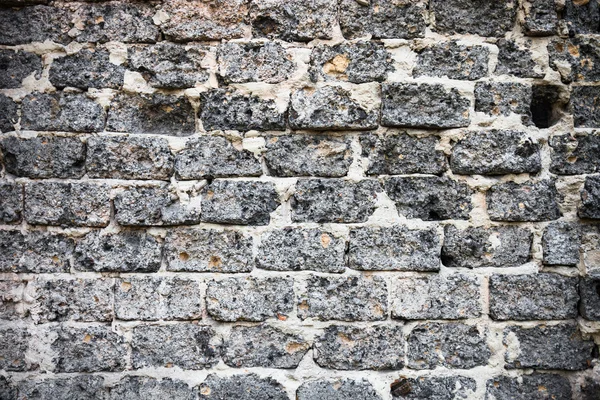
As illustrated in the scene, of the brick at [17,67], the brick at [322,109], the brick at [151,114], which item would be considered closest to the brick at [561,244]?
the brick at [322,109]

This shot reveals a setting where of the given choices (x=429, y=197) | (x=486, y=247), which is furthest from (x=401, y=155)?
(x=486, y=247)

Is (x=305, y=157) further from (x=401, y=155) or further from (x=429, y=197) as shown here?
(x=429, y=197)

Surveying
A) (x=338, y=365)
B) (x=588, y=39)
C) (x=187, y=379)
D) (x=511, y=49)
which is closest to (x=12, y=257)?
(x=187, y=379)

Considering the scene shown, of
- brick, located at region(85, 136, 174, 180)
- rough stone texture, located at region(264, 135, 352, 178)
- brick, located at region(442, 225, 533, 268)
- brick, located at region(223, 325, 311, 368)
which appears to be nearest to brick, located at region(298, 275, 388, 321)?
brick, located at region(223, 325, 311, 368)

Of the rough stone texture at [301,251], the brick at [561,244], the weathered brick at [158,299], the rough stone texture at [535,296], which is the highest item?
the brick at [561,244]

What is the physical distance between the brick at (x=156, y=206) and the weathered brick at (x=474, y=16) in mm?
1368

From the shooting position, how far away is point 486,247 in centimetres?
224

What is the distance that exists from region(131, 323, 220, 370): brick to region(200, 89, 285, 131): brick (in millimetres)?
913

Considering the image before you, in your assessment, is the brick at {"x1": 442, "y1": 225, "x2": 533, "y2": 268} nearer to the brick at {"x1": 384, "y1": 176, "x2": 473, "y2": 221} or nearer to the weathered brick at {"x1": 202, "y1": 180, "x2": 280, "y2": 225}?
the brick at {"x1": 384, "y1": 176, "x2": 473, "y2": 221}

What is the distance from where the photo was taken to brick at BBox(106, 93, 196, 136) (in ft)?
7.32

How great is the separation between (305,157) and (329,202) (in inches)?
9.0

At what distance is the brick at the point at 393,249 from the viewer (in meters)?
2.20

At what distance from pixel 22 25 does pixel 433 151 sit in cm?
195

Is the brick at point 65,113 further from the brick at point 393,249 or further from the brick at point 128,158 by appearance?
the brick at point 393,249
